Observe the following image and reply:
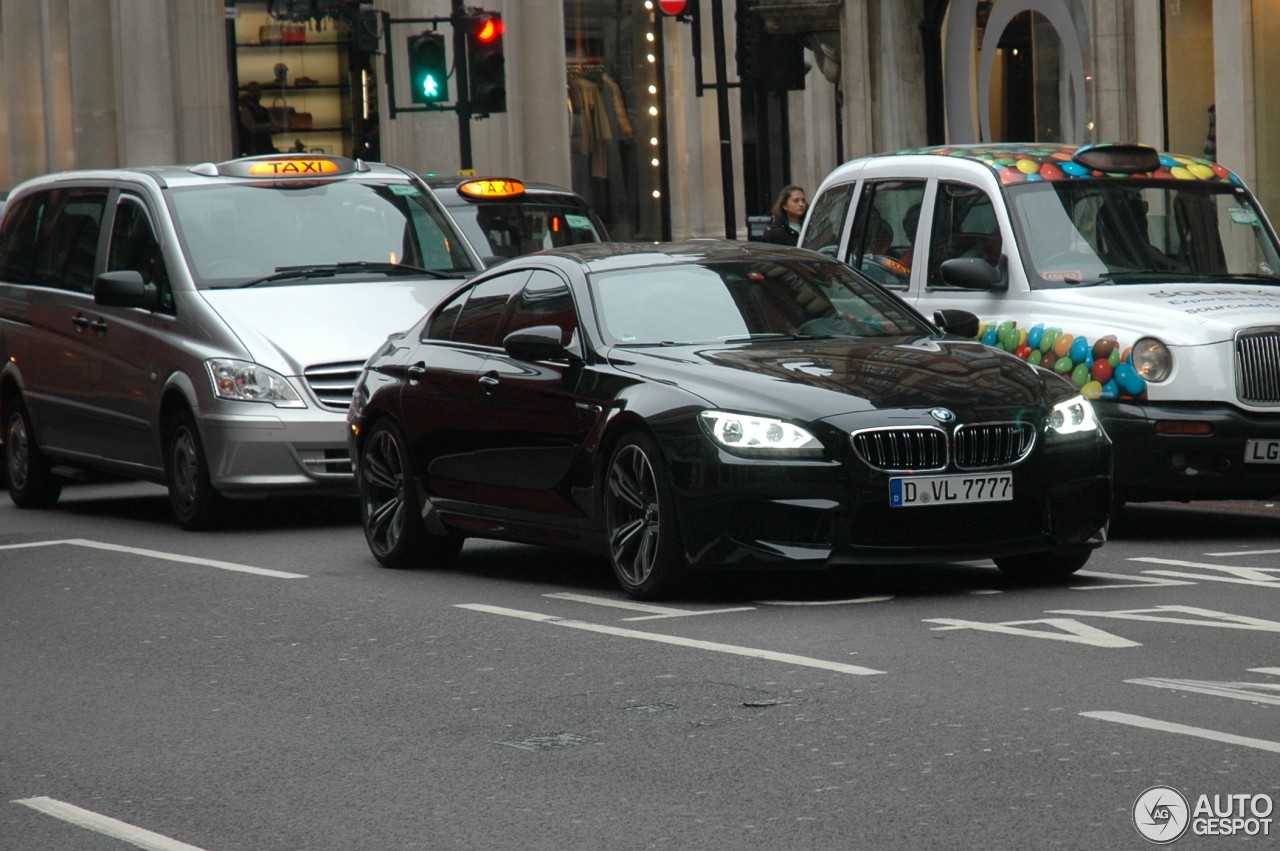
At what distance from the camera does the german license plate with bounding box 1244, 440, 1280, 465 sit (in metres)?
11.6

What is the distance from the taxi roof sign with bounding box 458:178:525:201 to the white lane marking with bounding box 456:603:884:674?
974 centimetres

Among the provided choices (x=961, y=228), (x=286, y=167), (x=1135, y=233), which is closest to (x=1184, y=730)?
(x=1135, y=233)

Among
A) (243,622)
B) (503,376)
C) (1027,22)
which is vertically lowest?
(243,622)

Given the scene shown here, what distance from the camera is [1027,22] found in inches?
1017

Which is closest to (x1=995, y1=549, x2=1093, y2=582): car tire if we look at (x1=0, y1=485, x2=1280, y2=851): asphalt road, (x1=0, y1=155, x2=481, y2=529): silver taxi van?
(x1=0, y1=485, x2=1280, y2=851): asphalt road

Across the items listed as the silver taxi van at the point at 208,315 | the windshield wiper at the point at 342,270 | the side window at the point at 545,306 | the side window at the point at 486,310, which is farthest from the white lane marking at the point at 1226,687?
the windshield wiper at the point at 342,270

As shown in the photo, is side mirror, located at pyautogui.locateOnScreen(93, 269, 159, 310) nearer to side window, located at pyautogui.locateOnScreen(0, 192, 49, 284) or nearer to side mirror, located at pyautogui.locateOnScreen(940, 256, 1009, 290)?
side window, located at pyautogui.locateOnScreen(0, 192, 49, 284)

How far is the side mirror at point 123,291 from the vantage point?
14398mm

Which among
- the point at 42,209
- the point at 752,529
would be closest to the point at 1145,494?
the point at 752,529

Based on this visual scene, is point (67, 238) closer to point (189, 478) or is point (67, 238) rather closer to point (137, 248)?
point (137, 248)

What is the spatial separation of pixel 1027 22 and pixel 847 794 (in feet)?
67.4

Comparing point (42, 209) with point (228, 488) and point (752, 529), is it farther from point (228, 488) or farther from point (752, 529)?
point (752, 529)

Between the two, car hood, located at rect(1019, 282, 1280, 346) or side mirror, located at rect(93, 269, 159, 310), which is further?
side mirror, located at rect(93, 269, 159, 310)

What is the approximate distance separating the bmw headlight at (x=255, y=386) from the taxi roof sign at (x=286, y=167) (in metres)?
1.98
